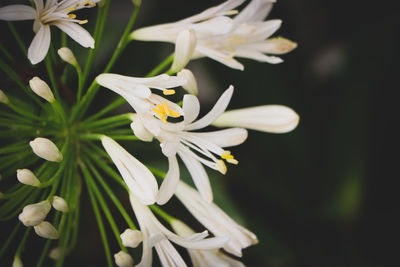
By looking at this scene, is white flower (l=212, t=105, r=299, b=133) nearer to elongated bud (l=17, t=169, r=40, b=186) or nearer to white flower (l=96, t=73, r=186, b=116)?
white flower (l=96, t=73, r=186, b=116)

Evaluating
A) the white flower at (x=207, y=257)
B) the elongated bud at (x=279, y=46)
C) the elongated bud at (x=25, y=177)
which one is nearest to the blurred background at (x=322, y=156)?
the elongated bud at (x=279, y=46)

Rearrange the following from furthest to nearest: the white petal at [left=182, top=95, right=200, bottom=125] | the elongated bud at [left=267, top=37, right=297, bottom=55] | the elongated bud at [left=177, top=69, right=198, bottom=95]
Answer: the elongated bud at [left=267, top=37, right=297, bottom=55] → the elongated bud at [left=177, top=69, right=198, bottom=95] → the white petal at [left=182, top=95, right=200, bottom=125]

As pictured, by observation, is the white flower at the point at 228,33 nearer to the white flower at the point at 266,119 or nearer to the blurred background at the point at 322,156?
the white flower at the point at 266,119

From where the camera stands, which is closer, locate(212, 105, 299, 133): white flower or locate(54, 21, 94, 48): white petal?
locate(54, 21, 94, 48): white petal

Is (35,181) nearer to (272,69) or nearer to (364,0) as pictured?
(272,69)

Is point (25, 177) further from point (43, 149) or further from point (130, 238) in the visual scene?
point (130, 238)

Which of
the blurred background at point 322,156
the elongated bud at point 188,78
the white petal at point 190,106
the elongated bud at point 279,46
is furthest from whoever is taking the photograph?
the blurred background at point 322,156

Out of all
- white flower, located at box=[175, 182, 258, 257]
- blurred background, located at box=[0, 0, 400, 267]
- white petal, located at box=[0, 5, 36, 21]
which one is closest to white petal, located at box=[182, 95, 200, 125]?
white flower, located at box=[175, 182, 258, 257]
